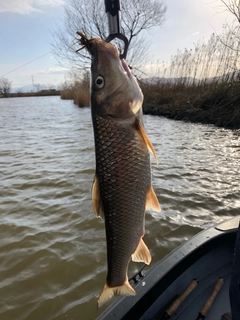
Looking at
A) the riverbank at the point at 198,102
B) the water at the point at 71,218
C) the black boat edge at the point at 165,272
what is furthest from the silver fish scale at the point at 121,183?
the riverbank at the point at 198,102

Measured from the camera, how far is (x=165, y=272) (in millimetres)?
2158

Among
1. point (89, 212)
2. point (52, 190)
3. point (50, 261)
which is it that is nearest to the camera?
point (50, 261)

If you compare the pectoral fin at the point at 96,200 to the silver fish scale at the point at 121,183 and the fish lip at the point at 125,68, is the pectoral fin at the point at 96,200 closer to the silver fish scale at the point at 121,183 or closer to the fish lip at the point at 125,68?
the silver fish scale at the point at 121,183

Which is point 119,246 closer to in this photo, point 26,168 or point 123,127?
point 123,127

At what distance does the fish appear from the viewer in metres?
1.27

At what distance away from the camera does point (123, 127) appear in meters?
1.29

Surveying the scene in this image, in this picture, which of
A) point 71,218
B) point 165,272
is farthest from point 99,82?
point 71,218

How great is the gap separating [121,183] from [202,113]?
15253mm

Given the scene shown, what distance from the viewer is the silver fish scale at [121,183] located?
128cm

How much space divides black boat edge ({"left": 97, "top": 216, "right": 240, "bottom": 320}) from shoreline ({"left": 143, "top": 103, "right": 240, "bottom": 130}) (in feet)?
29.2

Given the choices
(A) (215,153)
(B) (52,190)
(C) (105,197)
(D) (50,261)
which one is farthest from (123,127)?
(A) (215,153)

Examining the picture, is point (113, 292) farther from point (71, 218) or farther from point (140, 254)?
point (71, 218)

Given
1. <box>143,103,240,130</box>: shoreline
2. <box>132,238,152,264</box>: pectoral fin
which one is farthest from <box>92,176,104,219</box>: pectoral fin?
<box>143,103,240,130</box>: shoreline

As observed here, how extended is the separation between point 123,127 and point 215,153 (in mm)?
8264
